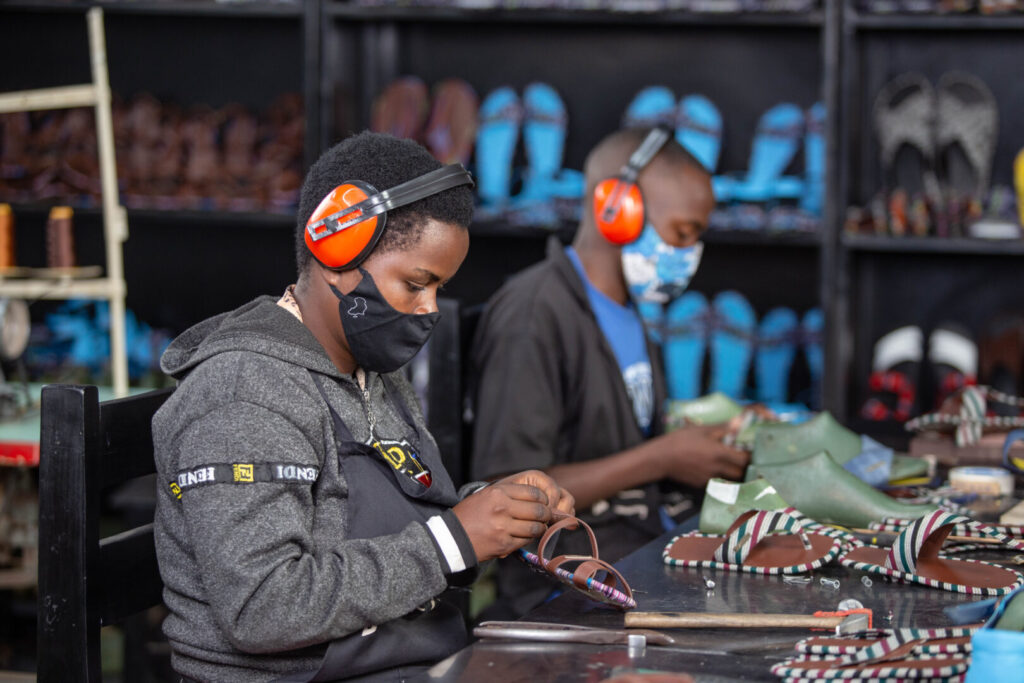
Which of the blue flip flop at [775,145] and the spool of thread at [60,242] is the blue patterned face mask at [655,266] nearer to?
the blue flip flop at [775,145]

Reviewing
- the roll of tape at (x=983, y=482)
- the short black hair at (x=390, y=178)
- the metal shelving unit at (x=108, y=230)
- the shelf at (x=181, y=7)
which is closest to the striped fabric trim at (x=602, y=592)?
the short black hair at (x=390, y=178)

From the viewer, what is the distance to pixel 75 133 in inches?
161

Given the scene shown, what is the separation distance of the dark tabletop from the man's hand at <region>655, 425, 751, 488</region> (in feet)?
1.69

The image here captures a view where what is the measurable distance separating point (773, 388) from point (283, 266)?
1.81m

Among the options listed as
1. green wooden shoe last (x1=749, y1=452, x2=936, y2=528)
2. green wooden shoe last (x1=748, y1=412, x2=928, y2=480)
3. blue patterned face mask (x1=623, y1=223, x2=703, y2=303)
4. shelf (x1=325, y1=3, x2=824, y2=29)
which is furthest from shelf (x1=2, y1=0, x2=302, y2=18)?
green wooden shoe last (x1=749, y1=452, x2=936, y2=528)

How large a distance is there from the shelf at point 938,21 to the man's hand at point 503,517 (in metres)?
2.57

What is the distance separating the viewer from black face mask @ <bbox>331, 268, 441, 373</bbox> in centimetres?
153

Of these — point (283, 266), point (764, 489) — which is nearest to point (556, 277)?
point (764, 489)

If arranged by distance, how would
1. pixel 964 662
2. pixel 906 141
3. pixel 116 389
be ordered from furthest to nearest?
pixel 906 141 < pixel 116 389 < pixel 964 662

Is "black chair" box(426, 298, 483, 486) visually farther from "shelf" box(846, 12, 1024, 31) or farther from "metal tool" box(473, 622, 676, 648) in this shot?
"shelf" box(846, 12, 1024, 31)

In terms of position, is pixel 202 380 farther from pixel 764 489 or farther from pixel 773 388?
pixel 773 388

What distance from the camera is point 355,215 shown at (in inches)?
58.1

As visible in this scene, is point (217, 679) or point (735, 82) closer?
point (217, 679)

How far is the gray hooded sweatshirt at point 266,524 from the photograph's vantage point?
4.24ft
